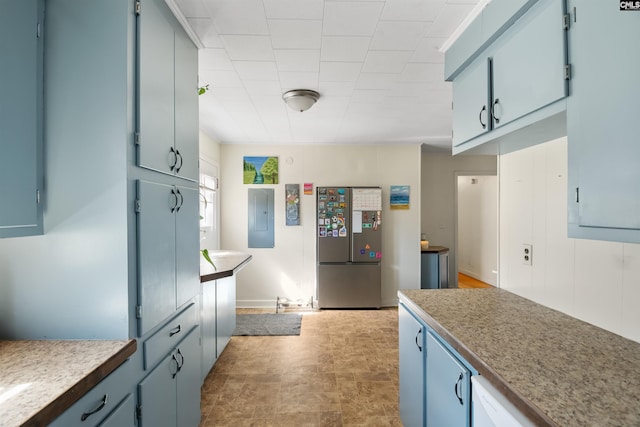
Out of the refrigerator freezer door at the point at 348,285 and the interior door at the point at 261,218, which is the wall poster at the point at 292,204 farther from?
the refrigerator freezer door at the point at 348,285

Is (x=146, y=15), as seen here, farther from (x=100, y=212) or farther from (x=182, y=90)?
(x=100, y=212)

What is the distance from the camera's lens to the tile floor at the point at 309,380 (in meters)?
2.30

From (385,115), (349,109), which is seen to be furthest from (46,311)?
(385,115)

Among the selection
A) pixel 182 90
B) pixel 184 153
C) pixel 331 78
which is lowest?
pixel 184 153

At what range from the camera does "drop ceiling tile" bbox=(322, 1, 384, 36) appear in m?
1.67

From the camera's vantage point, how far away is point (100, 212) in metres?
1.25

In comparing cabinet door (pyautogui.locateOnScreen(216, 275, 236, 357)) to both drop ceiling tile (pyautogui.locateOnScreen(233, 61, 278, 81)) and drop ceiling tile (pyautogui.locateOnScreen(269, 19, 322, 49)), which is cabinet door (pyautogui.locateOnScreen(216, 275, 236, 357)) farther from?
drop ceiling tile (pyautogui.locateOnScreen(269, 19, 322, 49))

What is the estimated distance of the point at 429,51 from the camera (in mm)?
2143

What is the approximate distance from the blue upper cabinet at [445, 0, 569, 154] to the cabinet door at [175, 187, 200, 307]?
5.24ft

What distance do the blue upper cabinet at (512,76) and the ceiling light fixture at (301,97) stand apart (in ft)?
4.02

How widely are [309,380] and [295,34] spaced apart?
2.59 m

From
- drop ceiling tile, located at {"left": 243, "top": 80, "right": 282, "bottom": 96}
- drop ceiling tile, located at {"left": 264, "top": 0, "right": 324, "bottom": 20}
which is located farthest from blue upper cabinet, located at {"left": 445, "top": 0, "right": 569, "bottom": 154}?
drop ceiling tile, located at {"left": 243, "top": 80, "right": 282, "bottom": 96}

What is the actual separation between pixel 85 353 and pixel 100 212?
1.64 ft

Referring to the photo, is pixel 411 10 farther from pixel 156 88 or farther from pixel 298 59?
pixel 156 88
